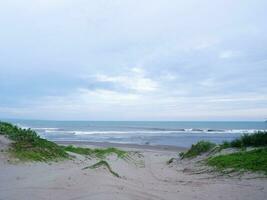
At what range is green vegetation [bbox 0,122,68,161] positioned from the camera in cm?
1355

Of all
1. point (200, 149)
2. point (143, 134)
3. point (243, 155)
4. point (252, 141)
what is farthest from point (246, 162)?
point (143, 134)

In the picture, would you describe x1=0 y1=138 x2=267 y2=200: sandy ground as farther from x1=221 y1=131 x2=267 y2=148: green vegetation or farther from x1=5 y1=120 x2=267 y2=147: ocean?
x1=5 y1=120 x2=267 y2=147: ocean

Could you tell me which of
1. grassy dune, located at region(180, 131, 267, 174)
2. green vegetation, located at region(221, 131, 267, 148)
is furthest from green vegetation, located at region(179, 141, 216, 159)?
green vegetation, located at region(221, 131, 267, 148)

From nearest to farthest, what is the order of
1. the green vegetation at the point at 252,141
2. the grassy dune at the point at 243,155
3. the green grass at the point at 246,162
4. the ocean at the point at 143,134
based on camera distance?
the green grass at the point at 246,162
the grassy dune at the point at 243,155
the green vegetation at the point at 252,141
the ocean at the point at 143,134

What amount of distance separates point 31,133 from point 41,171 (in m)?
6.27

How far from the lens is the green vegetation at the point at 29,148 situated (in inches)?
534

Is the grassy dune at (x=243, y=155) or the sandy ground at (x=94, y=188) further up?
the grassy dune at (x=243, y=155)

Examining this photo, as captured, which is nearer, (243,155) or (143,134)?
(243,155)

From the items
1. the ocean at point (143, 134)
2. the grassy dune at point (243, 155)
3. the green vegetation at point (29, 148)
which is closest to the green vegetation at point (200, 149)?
the grassy dune at point (243, 155)

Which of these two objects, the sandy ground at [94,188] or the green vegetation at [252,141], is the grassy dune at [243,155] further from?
the sandy ground at [94,188]

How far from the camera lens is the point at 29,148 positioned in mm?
14414

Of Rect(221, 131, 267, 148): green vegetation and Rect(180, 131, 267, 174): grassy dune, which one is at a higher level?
Rect(221, 131, 267, 148): green vegetation

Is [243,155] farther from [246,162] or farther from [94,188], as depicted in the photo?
[94,188]

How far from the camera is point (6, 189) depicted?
27.0ft
